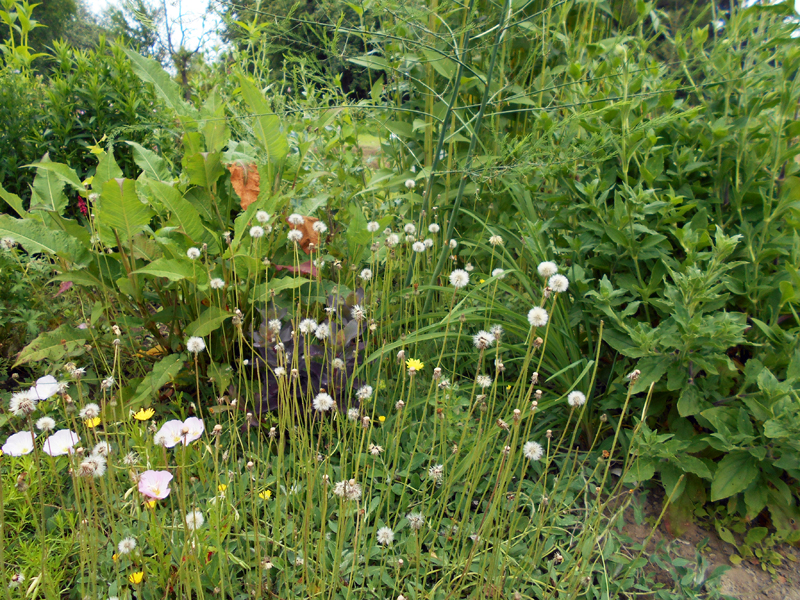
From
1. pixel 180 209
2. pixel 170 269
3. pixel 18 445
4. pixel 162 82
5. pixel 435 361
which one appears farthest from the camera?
pixel 162 82

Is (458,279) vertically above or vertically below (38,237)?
below

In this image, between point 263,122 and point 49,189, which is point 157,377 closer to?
point 49,189

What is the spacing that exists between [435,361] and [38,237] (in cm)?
159

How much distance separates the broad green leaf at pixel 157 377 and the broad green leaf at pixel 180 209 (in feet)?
1.54

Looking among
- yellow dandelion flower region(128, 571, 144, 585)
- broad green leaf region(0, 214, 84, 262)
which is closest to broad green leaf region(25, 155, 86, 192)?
broad green leaf region(0, 214, 84, 262)

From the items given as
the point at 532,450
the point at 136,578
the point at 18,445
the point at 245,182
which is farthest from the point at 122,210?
the point at 532,450

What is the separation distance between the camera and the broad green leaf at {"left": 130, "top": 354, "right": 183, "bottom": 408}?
1773 mm

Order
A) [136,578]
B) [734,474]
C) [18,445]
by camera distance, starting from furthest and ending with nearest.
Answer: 1. [734,474]
2. [18,445]
3. [136,578]

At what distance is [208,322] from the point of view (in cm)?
181

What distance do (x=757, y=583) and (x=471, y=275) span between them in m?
1.54

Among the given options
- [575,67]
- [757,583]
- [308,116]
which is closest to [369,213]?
[308,116]

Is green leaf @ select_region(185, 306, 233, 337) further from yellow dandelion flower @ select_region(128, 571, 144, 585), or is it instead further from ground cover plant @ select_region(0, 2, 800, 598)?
yellow dandelion flower @ select_region(128, 571, 144, 585)

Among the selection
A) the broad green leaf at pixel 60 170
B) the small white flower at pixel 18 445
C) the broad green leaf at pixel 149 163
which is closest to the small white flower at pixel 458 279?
the small white flower at pixel 18 445

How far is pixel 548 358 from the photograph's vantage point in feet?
6.53
